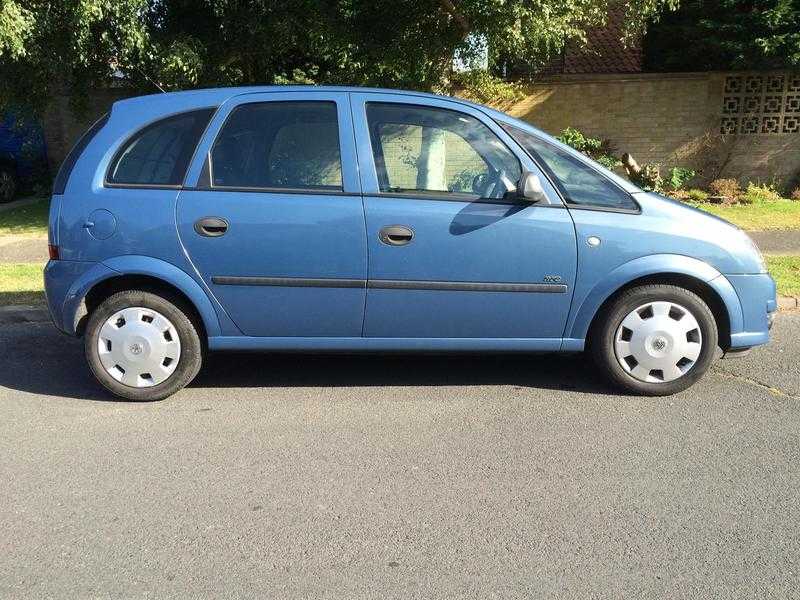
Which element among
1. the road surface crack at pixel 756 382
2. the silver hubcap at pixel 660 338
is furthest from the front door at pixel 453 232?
the road surface crack at pixel 756 382

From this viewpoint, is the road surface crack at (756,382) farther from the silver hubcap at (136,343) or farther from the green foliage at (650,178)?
the green foliage at (650,178)

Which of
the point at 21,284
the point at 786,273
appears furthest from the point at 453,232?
the point at 21,284

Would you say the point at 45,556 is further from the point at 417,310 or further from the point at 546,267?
the point at 546,267

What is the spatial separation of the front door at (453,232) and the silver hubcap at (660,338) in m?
0.40

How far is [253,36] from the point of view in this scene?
998 cm

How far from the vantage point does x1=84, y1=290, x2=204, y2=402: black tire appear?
4312mm

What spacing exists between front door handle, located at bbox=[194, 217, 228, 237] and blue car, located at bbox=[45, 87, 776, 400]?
0.01 meters

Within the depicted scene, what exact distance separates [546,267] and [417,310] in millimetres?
781

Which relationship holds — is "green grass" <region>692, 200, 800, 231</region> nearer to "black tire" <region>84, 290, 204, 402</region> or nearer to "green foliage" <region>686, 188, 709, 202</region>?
"green foliage" <region>686, 188, 709, 202</region>

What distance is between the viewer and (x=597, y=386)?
15.3ft

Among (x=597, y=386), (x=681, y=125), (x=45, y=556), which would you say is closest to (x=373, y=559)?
(x=45, y=556)

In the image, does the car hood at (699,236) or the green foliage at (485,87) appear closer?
the car hood at (699,236)

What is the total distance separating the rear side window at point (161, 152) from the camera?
4.29 m

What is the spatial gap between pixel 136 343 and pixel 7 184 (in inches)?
455
